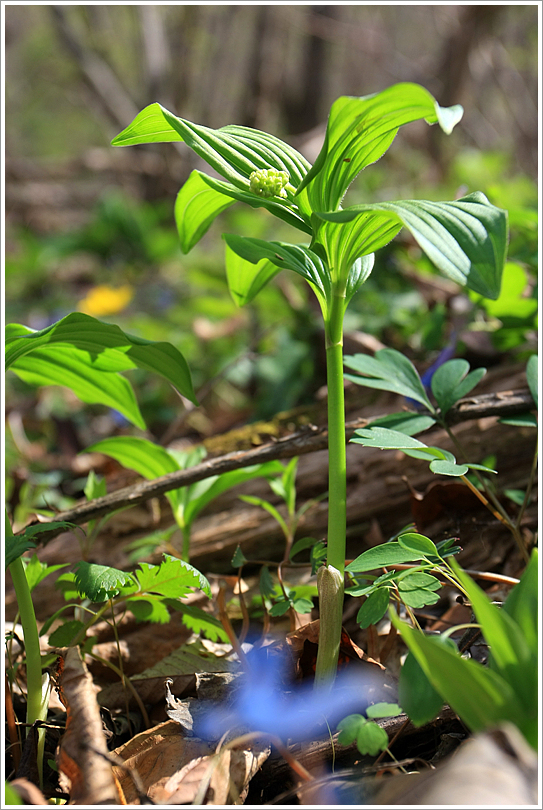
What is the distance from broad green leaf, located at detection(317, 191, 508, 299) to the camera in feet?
1.93

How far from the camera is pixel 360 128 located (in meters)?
0.67

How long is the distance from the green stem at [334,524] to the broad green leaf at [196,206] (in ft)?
1.06

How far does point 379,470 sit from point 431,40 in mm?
11344

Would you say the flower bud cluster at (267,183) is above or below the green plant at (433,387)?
above

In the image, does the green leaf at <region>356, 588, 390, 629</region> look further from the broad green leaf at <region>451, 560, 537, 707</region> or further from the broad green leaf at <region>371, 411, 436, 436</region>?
the broad green leaf at <region>371, 411, 436, 436</region>

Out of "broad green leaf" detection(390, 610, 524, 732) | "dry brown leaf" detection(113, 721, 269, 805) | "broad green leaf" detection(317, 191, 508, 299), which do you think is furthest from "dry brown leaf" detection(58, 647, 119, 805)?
"broad green leaf" detection(317, 191, 508, 299)

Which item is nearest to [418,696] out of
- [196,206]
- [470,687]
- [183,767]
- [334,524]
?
[470,687]

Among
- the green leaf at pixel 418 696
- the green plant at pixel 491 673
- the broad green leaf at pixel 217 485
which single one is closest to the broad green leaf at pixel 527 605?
the green plant at pixel 491 673

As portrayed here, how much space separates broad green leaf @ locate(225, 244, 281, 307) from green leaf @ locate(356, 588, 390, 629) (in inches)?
22.7

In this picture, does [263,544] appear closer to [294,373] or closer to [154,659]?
[154,659]

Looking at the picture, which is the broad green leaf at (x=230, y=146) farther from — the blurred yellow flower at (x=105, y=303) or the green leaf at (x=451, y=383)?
the blurred yellow flower at (x=105, y=303)

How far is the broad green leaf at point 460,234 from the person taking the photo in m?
0.59

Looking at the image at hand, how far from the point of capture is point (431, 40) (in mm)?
10000

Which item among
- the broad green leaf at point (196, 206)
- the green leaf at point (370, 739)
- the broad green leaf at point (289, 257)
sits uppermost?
the broad green leaf at point (196, 206)
